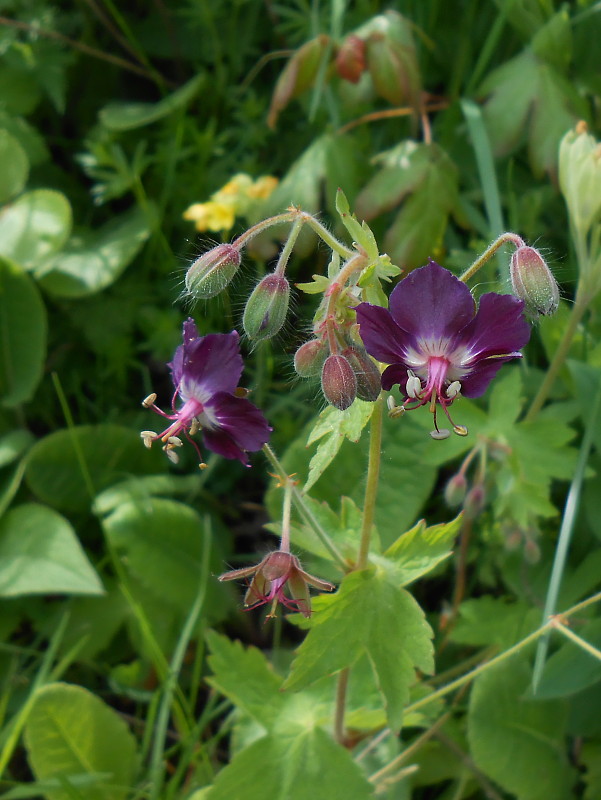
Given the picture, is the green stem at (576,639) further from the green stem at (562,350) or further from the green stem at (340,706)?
the green stem at (562,350)

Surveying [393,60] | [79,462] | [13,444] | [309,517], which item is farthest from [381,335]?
[13,444]

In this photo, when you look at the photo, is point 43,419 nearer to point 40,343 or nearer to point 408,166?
point 40,343

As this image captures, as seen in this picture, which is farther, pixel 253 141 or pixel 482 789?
pixel 253 141

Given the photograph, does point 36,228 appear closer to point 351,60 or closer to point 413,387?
point 351,60

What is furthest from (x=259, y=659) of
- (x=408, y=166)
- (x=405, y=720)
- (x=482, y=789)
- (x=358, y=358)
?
(x=408, y=166)

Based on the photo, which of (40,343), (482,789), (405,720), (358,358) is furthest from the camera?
(40,343)

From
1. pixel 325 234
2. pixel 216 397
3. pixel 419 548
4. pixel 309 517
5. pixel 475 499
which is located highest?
pixel 325 234

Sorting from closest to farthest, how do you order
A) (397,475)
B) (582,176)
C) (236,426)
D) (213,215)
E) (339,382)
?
(339,382) → (236,426) → (582,176) → (397,475) → (213,215)
